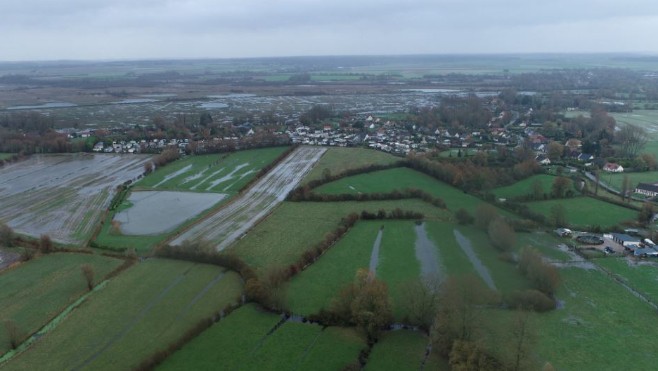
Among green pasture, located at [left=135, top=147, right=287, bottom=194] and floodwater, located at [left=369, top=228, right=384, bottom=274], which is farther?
green pasture, located at [left=135, top=147, right=287, bottom=194]

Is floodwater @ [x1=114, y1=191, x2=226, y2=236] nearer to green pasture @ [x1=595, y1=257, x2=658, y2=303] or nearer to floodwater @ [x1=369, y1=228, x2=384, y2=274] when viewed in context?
floodwater @ [x1=369, y1=228, x2=384, y2=274]

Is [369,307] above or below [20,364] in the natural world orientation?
above

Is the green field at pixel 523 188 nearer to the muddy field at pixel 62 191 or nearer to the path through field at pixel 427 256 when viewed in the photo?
the path through field at pixel 427 256

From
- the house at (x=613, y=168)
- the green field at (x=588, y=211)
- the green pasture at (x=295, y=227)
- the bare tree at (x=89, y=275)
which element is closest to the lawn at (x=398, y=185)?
the green pasture at (x=295, y=227)

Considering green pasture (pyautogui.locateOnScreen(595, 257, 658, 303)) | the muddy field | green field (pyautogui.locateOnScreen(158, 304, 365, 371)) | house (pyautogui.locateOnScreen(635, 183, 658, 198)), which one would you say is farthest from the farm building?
the muddy field

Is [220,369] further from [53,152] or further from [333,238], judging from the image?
[53,152]

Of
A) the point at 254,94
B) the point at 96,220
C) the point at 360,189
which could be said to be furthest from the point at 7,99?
the point at 360,189
